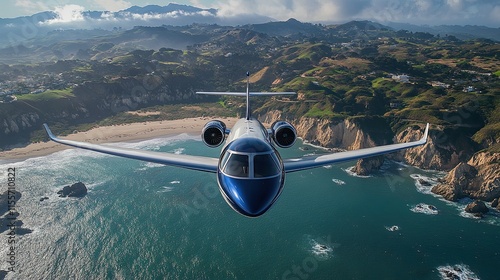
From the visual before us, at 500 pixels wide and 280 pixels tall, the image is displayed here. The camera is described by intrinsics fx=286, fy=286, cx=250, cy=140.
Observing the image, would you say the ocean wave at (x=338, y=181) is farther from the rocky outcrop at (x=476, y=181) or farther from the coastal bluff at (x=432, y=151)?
the rocky outcrop at (x=476, y=181)

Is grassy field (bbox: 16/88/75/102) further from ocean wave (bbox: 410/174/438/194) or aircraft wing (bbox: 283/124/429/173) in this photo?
ocean wave (bbox: 410/174/438/194)

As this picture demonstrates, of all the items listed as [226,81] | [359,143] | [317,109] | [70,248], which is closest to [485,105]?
[359,143]

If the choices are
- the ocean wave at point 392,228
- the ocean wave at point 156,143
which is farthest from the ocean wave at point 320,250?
the ocean wave at point 156,143

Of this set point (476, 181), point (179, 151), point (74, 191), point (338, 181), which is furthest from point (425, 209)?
point (74, 191)

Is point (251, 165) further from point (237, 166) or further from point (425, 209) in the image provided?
point (425, 209)

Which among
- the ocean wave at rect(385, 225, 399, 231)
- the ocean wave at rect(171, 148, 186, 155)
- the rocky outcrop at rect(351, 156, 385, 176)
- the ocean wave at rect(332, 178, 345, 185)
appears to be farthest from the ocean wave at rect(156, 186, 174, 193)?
the rocky outcrop at rect(351, 156, 385, 176)

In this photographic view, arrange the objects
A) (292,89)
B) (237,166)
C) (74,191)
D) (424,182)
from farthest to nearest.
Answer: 1. (292,89)
2. (424,182)
3. (74,191)
4. (237,166)

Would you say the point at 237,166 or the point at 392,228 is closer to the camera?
the point at 237,166
